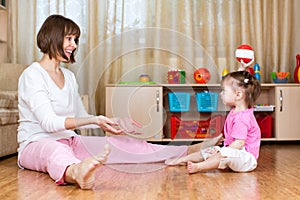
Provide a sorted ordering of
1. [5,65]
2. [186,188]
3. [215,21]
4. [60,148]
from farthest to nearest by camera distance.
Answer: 1. [215,21]
2. [5,65]
3. [60,148]
4. [186,188]

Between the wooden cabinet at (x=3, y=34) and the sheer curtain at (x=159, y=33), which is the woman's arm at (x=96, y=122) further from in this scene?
the wooden cabinet at (x=3, y=34)

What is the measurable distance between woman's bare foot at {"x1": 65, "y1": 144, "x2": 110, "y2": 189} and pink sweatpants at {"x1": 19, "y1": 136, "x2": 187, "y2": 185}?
0.24 feet

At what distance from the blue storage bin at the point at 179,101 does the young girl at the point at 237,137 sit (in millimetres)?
1077

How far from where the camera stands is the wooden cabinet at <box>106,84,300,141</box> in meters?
3.10

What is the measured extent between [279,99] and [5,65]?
1.93 metres

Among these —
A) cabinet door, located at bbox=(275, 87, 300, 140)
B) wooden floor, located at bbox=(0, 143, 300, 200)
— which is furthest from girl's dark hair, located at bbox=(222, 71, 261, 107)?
cabinet door, located at bbox=(275, 87, 300, 140)

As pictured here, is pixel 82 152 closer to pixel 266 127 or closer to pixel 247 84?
pixel 247 84

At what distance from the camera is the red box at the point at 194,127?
3.03 meters

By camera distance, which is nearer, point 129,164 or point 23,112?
point 23,112

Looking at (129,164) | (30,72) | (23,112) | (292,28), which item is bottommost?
(129,164)

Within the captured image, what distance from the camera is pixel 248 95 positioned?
200 centimetres

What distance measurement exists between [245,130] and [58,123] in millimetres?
788

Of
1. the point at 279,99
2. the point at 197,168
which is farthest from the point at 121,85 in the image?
the point at 197,168

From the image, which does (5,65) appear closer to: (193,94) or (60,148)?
(193,94)
